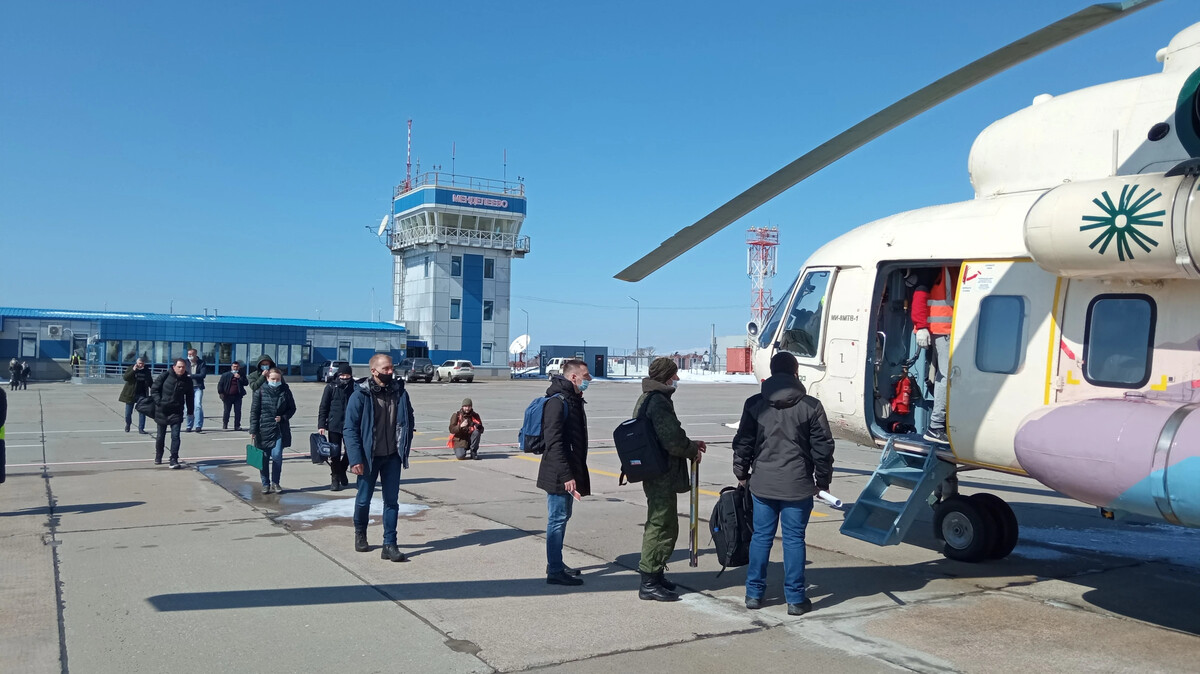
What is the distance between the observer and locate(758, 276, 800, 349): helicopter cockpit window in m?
8.99

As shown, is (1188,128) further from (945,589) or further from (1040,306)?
(945,589)

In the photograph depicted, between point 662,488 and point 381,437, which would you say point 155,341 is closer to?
point 381,437

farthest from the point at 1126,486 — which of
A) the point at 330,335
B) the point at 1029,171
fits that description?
the point at 330,335

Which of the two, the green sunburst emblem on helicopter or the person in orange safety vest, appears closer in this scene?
the green sunburst emblem on helicopter

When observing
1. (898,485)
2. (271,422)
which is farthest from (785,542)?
(271,422)

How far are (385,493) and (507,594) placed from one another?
65.6 inches

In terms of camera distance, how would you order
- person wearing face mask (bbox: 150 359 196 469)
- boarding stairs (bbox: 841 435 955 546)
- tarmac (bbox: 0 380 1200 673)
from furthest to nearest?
1. person wearing face mask (bbox: 150 359 196 469)
2. boarding stairs (bbox: 841 435 955 546)
3. tarmac (bbox: 0 380 1200 673)

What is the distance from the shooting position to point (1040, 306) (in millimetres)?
6742

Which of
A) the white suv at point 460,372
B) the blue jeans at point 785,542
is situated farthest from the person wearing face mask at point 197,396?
the white suv at point 460,372

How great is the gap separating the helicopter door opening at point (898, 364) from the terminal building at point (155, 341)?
39970mm

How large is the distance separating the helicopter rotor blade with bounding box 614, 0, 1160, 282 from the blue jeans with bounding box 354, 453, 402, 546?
2.61 m

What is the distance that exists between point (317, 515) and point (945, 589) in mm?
6385

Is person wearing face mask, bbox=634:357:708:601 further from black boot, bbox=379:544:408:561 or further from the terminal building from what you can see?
the terminal building

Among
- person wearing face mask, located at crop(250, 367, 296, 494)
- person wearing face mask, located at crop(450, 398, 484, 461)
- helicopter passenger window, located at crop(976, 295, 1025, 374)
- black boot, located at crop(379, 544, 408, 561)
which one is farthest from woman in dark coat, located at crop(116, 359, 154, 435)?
helicopter passenger window, located at crop(976, 295, 1025, 374)
